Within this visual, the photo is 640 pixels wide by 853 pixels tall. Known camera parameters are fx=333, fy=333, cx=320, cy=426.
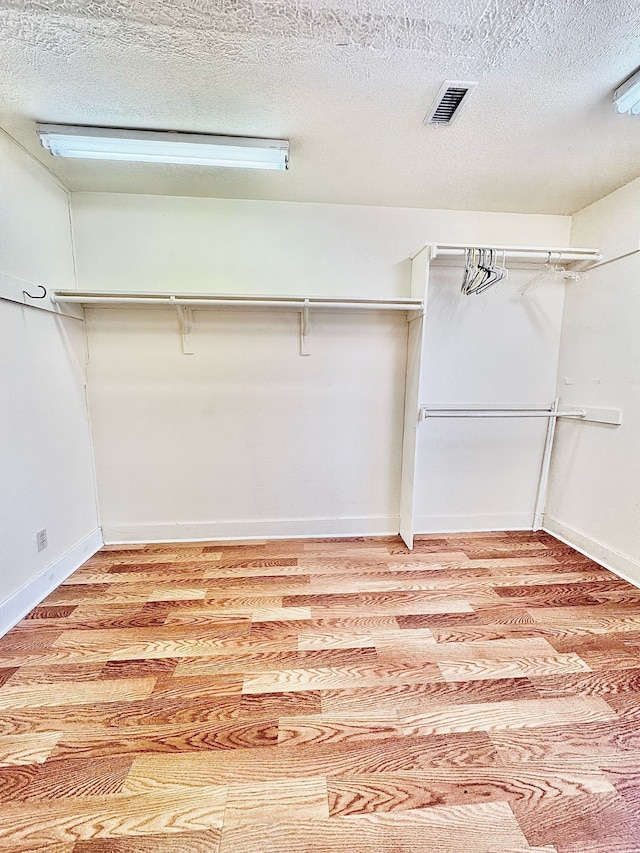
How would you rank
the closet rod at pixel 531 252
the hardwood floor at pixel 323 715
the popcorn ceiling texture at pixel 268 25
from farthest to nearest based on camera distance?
1. the closet rod at pixel 531 252
2. the popcorn ceiling texture at pixel 268 25
3. the hardwood floor at pixel 323 715

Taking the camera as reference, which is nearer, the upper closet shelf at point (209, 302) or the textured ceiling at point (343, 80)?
the textured ceiling at point (343, 80)

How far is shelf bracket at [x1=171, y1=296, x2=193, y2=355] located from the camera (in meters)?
2.24

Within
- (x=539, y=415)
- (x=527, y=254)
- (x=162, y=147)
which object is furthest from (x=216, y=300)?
(x=539, y=415)

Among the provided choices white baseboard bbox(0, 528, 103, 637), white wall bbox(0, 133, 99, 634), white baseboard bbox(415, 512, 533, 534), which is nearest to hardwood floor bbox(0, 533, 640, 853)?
white baseboard bbox(0, 528, 103, 637)

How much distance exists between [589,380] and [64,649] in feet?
11.3

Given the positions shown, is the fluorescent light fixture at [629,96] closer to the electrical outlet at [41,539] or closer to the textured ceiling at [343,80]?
the textured ceiling at [343,80]

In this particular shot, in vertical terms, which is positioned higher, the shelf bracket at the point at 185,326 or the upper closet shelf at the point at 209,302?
the upper closet shelf at the point at 209,302

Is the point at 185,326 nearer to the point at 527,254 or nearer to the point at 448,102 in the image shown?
the point at 448,102

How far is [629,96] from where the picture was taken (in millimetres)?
1377

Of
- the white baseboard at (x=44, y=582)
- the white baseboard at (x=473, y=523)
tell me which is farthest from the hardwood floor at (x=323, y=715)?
the white baseboard at (x=473, y=523)

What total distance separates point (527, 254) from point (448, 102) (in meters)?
1.10

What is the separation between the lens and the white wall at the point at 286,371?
2285 mm

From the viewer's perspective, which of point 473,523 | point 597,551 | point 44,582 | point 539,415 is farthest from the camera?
point 473,523

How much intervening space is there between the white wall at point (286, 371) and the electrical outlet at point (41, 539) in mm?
524
